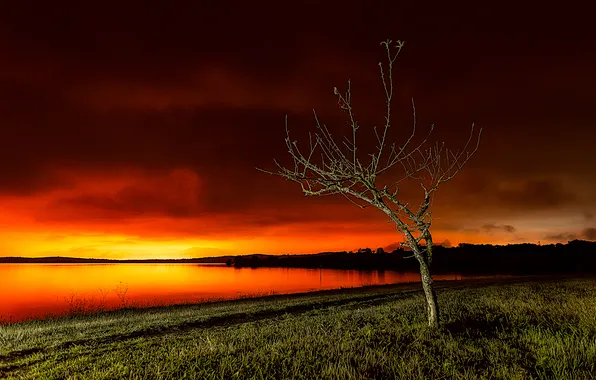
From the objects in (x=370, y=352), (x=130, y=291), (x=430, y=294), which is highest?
(x=430, y=294)

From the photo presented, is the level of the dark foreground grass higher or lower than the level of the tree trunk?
lower

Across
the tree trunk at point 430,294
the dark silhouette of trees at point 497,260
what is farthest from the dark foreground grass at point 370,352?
the dark silhouette of trees at point 497,260

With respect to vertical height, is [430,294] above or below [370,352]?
above

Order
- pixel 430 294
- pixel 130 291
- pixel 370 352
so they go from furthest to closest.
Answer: pixel 130 291 < pixel 430 294 < pixel 370 352

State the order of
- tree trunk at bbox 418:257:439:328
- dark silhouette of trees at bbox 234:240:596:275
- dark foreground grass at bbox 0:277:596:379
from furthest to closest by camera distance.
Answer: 1. dark silhouette of trees at bbox 234:240:596:275
2. tree trunk at bbox 418:257:439:328
3. dark foreground grass at bbox 0:277:596:379

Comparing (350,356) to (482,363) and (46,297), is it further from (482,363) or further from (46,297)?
(46,297)

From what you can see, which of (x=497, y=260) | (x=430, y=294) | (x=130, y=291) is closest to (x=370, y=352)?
(x=430, y=294)

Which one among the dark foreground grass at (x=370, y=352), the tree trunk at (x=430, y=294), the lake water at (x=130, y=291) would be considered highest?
the tree trunk at (x=430, y=294)

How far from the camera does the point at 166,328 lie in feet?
52.0

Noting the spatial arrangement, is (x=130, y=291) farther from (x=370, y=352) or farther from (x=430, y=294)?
(x=370, y=352)

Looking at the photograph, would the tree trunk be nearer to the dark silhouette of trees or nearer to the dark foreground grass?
the dark foreground grass

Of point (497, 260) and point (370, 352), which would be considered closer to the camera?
point (370, 352)

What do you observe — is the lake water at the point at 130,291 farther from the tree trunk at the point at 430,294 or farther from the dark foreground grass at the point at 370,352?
the tree trunk at the point at 430,294

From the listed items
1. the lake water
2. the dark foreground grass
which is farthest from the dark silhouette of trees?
the dark foreground grass
